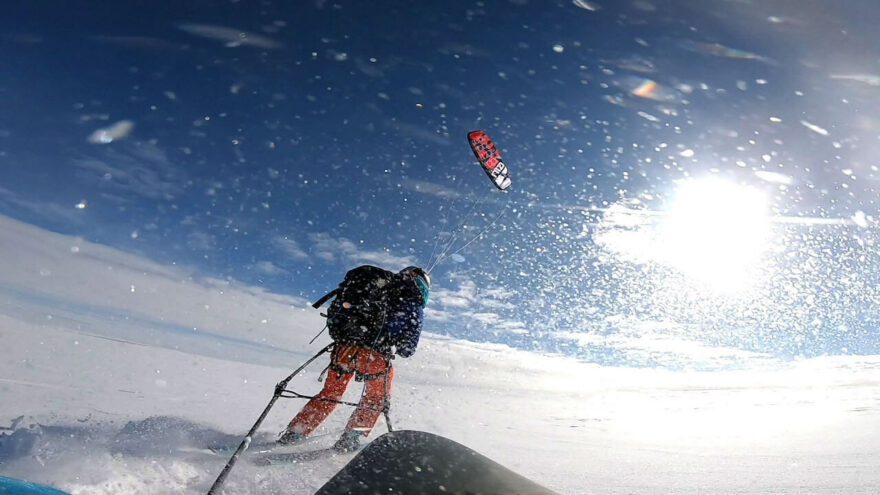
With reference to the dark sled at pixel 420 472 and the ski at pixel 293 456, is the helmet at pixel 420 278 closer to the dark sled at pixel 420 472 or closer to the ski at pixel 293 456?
the ski at pixel 293 456

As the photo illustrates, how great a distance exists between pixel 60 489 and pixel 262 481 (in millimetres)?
1532

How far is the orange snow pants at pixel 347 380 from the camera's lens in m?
5.72

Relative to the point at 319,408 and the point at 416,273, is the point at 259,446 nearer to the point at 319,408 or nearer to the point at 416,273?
the point at 319,408

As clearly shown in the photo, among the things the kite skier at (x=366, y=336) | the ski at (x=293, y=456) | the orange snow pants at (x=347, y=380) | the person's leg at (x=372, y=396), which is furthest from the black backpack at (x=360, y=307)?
the ski at (x=293, y=456)

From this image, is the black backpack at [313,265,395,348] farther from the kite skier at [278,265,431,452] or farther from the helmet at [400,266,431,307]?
the helmet at [400,266,431,307]

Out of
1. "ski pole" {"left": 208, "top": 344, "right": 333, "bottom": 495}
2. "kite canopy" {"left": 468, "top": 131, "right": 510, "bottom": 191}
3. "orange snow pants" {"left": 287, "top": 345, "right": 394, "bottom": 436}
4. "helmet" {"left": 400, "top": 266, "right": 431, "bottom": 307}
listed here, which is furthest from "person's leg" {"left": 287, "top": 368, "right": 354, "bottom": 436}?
"kite canopy" {"left": 468, "top": 131, "right": 510, "bottom": 191}

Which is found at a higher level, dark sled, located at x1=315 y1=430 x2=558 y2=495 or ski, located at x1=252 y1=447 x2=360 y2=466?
dark sled, located at x1=315 y1=430 x2=558 y2=495

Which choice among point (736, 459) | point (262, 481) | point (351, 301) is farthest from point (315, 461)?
point (736, 459)

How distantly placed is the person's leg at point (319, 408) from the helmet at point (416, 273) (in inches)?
60.3

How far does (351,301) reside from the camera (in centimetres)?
557

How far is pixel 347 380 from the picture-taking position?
5.95 m

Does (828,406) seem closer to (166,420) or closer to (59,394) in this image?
(166,420)

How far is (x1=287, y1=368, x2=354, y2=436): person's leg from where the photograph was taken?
5770 millimetres

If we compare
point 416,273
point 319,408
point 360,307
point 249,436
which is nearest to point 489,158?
point 416,273
